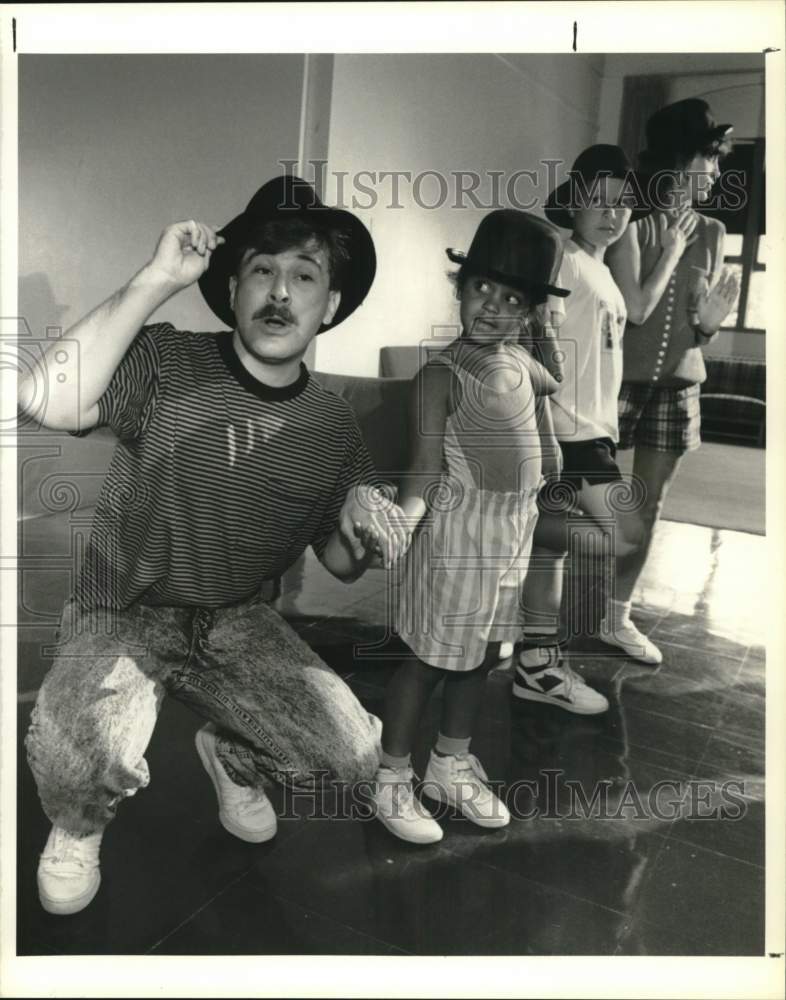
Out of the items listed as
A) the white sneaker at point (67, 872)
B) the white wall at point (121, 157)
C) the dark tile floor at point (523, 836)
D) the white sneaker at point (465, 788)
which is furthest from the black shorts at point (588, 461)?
the white sneaker at point (67, 872)

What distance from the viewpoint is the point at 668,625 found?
1736mm

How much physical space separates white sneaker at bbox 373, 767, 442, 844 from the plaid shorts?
26.4 inches

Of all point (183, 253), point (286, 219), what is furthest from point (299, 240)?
point (183, 253)

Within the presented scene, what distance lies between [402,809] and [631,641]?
0.54 metres

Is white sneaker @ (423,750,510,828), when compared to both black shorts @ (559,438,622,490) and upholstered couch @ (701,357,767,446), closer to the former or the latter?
black shorts @ (559,438,622,490)

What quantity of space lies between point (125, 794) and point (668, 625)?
99 centimetres

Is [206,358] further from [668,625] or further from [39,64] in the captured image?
[668,625]

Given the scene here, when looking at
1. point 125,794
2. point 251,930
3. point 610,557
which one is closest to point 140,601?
point 125,794

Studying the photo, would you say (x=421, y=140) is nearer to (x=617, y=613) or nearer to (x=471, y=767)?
(x=617, y=613)

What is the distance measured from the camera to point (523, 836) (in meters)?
1.51

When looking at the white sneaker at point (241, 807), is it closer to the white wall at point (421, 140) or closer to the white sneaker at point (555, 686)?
the white sneaker at point (555, 686)

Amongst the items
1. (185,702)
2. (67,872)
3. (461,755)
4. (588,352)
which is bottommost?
(67,872)

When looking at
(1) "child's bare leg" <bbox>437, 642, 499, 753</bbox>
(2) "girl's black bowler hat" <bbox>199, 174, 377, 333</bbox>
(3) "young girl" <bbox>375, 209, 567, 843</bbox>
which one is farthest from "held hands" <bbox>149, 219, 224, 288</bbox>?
(1) "child's bare leg" <bbox>437, 642, 499, 753</bbox>

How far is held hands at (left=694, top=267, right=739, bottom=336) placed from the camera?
1542 millimetres
